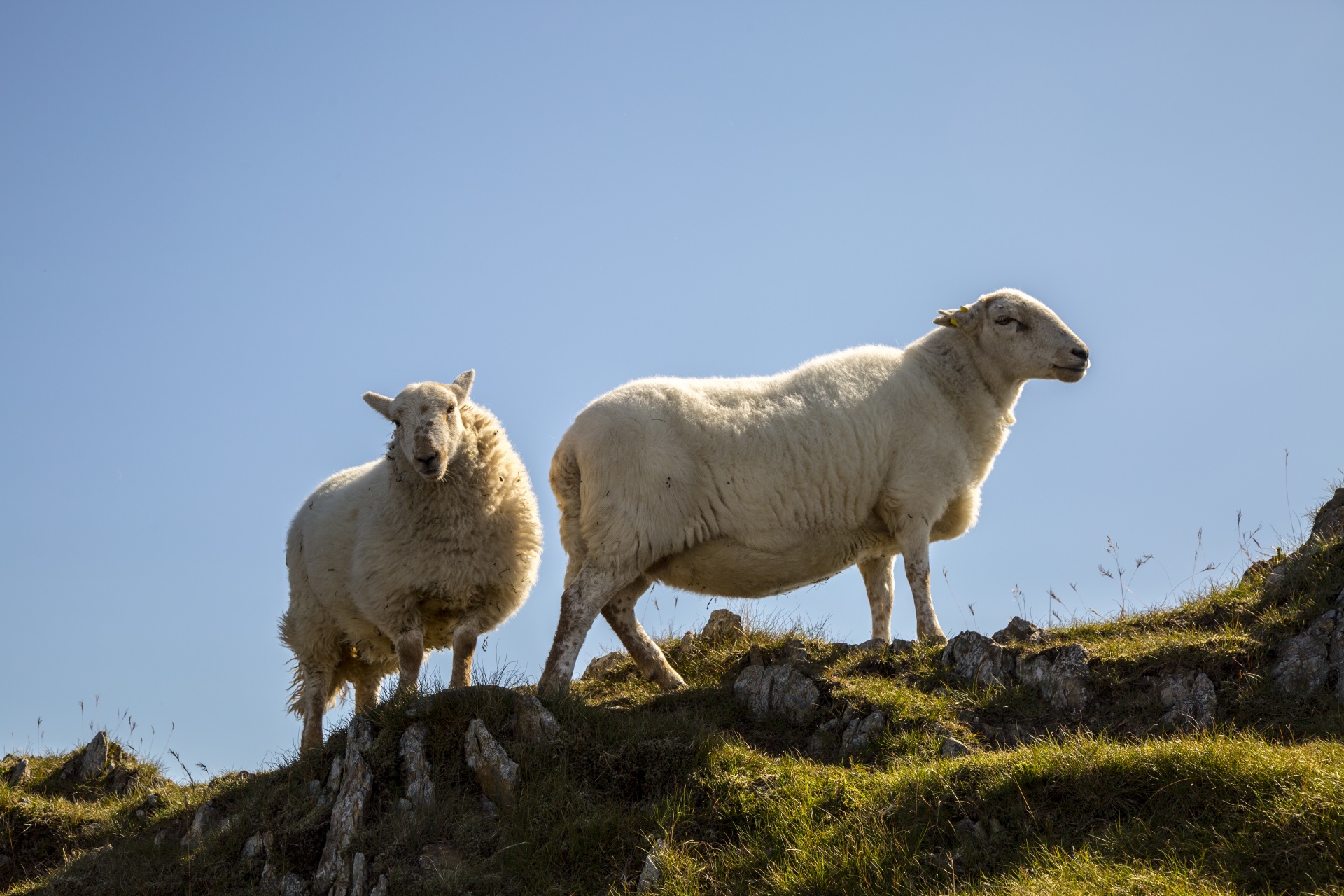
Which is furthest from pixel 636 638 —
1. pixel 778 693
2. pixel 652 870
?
pixel 652 870

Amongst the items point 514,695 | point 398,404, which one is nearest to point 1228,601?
point 514,695

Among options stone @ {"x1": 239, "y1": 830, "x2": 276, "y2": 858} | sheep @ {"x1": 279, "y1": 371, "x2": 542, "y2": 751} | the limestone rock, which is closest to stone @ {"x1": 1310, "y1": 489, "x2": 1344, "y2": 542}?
the limestone rock

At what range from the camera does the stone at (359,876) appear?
6203mm

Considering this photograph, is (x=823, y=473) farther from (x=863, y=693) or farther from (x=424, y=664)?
(x=424, y=664)

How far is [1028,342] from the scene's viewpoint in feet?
33.9

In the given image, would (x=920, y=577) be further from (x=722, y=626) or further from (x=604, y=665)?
(x=604, y=665)

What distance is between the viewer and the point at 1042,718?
284 inches

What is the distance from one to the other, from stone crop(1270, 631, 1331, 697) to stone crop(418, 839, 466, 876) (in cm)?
529

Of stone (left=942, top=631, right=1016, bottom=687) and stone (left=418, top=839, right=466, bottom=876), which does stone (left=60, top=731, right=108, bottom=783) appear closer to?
stone (left=418, top=839, right=466, bottom=876)

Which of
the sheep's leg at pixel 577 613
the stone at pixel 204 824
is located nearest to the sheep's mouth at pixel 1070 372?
the sheep's leg at pixel 577 613

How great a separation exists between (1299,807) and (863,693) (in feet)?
9.71

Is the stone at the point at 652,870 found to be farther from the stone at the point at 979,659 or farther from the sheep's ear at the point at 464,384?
the sheep's ear at the point at 464,384

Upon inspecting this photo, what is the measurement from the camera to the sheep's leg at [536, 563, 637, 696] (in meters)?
8.52

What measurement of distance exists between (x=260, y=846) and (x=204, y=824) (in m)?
1.10
